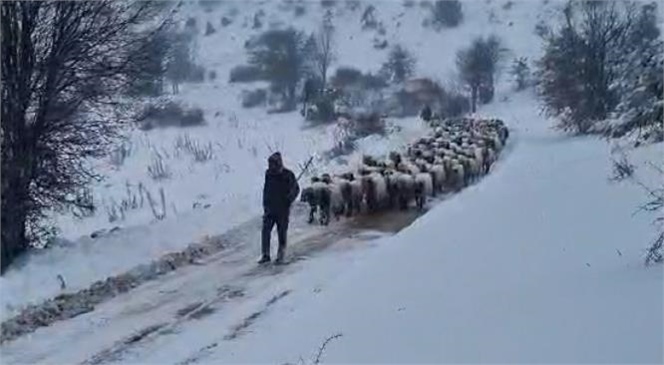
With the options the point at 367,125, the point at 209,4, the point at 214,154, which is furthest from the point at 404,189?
the point at 209,4

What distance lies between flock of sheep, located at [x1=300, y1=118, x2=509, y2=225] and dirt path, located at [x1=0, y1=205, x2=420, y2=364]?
1.40m

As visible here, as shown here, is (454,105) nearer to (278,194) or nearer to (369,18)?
(369,18)

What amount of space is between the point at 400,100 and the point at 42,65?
5627 centimetres

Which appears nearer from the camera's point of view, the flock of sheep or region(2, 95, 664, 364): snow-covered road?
region(2, 95, 664, 364): snow-covered road

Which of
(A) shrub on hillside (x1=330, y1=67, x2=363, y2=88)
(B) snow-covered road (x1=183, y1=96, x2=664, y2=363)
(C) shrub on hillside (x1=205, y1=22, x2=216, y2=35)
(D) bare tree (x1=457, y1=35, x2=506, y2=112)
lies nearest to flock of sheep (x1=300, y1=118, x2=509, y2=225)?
(B) snow-covered road (x1=183, y1=96, x2=664, y2=363)

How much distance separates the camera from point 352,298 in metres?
10.9

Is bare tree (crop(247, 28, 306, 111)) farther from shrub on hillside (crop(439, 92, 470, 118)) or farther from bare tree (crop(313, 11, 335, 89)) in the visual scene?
shrub on hillside (crop(439, 92, 470, 118))

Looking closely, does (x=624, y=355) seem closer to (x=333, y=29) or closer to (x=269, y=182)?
(x=269, y=182)

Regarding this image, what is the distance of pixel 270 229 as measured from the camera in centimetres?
1412

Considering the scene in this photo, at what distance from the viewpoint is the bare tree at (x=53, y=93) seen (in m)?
14.2

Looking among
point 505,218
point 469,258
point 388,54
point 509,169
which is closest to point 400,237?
point 505,218

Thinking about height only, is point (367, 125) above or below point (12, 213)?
below

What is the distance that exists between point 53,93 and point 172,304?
444 cm

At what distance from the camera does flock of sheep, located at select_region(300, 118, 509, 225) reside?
18.1m
